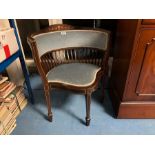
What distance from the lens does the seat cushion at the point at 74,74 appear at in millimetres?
1148

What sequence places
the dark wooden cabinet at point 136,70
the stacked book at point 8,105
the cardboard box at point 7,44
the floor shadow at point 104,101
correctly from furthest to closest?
the floor shadow at point 104,101 < the stacked book at point 8,105 < the cardboard box at point 7,44 < the dark wooden cabinet at point 136,70

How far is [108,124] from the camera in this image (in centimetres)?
134

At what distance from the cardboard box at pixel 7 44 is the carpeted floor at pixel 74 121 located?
0.60 m

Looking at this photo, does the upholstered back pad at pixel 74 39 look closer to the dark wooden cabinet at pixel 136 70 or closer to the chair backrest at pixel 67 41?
the chair backrest at pixel 67 41

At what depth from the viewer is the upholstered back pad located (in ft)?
4.13

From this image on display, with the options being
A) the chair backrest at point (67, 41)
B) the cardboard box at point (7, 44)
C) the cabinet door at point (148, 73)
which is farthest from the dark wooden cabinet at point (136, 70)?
the cardboard box at point (7, 44)

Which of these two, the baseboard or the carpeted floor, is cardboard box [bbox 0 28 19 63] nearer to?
the carpeted floor

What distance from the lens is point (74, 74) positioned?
4.01 ft

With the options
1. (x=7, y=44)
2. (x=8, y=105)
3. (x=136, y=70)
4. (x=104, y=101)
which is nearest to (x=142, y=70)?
(x=136, y=70)

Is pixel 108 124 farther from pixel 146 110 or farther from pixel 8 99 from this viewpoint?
pixel 8 99

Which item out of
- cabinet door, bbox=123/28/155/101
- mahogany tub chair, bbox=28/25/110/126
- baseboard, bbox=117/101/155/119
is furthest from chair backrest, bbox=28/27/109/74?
baseboard, bbox=117/101/155/119
